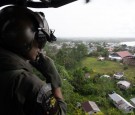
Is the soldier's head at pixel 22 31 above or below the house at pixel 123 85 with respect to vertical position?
above

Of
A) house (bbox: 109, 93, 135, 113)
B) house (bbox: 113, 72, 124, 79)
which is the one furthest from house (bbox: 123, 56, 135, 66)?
house (bbox: 109, 93, 135, 113)

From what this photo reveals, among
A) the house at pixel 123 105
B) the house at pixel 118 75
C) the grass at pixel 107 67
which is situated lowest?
the grass at pixel 107 67

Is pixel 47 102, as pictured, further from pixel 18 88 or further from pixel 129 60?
pixel 129 60

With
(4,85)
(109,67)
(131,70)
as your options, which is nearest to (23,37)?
(4,85)

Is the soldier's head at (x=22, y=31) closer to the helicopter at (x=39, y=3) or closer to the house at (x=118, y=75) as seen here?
the helicopter at (x=39, y=3)

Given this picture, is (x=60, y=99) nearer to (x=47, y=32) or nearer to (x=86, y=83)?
(x=47, y=32)

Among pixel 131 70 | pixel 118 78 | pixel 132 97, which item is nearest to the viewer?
pixel 132 97

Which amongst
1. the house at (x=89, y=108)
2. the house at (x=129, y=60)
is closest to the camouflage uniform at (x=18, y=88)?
the house at (x=89, y=108)
